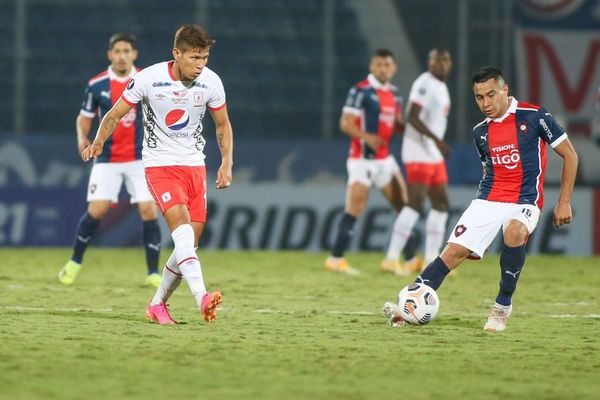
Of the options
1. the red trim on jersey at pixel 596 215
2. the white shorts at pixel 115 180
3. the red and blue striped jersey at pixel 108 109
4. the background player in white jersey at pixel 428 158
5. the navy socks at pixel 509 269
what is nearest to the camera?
the navy socks at pixel 509 269

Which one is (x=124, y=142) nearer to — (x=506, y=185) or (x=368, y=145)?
(x=368, y=145)

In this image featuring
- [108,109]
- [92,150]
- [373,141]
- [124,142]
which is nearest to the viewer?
[92,150]

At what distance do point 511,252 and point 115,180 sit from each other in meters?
4.31

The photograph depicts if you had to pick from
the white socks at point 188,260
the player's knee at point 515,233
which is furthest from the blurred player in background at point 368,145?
the white socks at point 188,260

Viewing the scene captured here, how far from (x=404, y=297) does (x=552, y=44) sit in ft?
32.8

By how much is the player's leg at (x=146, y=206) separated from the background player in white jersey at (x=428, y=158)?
2.97m

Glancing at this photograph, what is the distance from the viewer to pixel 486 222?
8.41 metres

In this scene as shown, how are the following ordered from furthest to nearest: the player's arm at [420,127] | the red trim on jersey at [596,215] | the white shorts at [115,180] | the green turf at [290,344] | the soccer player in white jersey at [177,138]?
the red trim on jersey at [596,215], the player's arm at [420,127], the white shorts at [115,180], the soccer player in white jersey at [177,138], the green turf at [290,344]

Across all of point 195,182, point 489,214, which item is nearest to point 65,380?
point 195,182

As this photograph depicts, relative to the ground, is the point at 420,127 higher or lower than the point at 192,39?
lower

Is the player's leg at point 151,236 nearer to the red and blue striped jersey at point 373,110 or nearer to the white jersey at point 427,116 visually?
the red and blue striped jersey at point 373,110

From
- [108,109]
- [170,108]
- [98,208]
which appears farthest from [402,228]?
[170,108]

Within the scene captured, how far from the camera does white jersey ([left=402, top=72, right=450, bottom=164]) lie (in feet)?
43.8

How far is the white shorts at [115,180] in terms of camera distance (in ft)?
37.8
